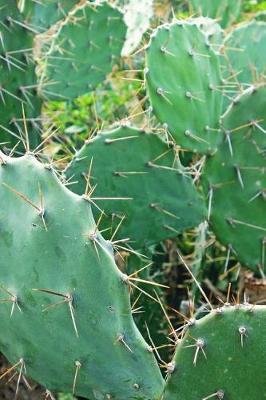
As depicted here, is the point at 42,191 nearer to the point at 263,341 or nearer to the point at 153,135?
the point at 263,341

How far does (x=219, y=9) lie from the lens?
3.26m

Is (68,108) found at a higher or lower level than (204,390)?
lower

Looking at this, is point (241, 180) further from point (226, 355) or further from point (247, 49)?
point (226, 355)

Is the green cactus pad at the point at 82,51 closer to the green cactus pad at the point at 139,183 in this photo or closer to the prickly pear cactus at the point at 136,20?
the prickly pear cactus at the point at 136,20

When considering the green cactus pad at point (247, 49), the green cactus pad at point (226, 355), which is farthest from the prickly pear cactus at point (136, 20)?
the green cactus pad at point (226, 355)

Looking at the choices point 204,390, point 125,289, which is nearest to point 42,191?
point 125,289

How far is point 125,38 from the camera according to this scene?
9.73ft

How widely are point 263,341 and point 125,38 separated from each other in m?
1.74

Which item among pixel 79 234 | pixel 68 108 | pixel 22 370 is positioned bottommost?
pixel 68 108

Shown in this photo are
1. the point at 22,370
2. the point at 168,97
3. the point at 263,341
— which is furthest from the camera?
the point at 168,97

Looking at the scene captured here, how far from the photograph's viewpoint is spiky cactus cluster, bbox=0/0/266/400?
148 centimetres

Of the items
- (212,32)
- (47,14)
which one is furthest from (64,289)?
(47,14)

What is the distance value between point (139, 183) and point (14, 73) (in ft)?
1.61

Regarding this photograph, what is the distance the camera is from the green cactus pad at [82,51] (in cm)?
282
